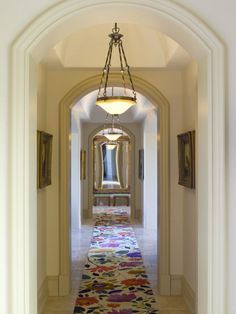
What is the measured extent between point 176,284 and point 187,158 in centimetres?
197

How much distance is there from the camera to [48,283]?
5.45 m

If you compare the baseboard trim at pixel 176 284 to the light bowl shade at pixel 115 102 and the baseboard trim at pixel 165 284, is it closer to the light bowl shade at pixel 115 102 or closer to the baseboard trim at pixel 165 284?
the baseboard trim at pixel 165 284

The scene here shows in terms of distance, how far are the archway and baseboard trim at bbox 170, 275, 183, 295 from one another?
3453mm

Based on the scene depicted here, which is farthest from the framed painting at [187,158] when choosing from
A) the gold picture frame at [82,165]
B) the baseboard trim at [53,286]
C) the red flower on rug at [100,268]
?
the gold picture frame at [82,165]

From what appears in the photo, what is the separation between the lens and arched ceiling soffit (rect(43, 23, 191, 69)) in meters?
4.91

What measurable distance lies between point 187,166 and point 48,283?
8.58ft

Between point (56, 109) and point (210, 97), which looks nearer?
point (210, 97)

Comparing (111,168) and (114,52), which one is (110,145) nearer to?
(111,168)

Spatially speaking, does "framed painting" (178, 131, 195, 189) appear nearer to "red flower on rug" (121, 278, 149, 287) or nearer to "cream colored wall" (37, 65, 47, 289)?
"cream colored wall" (37, 65, 47, 289)

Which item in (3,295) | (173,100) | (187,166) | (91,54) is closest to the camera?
(3,295)

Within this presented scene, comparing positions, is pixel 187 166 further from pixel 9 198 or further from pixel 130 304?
pixel 9 198

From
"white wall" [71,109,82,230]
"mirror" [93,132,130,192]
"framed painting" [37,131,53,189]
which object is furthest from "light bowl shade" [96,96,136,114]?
"mirror" [93,132,130,192]

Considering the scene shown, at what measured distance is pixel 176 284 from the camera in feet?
18.1

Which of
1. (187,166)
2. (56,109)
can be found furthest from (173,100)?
(56,109)
